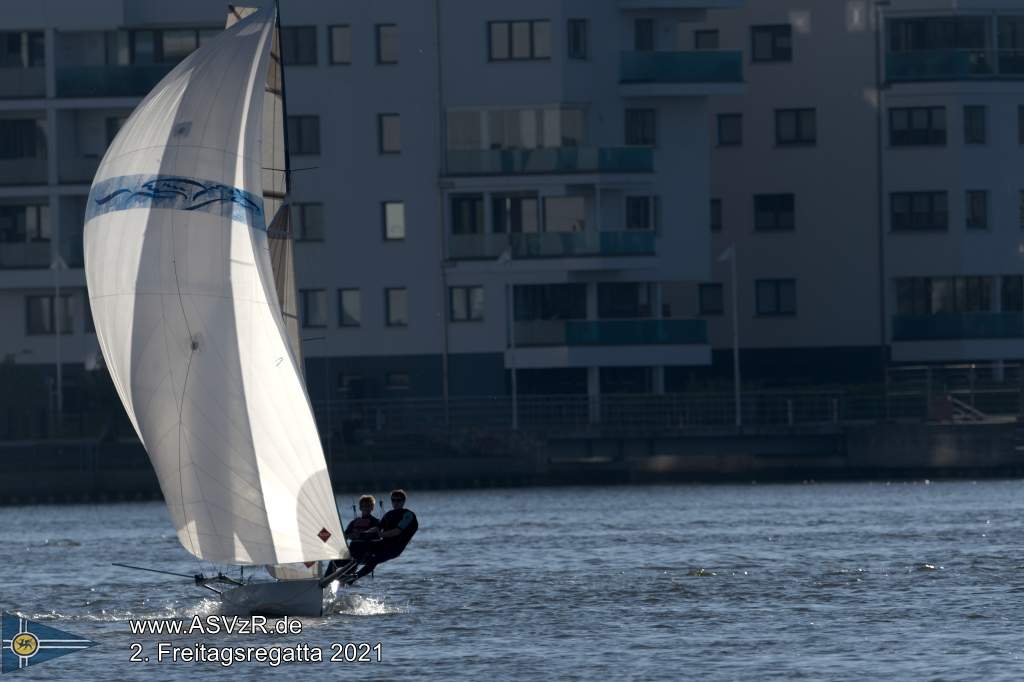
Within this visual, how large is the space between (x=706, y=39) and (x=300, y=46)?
14203mm

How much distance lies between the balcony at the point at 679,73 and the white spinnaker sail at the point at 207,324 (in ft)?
161

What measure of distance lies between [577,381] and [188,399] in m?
47.9

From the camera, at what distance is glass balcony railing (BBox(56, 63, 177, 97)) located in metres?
79.7

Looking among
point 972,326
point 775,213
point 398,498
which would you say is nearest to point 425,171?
point 775,213

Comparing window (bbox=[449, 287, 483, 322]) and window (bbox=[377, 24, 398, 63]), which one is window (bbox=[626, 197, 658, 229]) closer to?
window (bbox=[449, 287, 483, 322])

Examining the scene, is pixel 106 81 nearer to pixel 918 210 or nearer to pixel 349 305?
pixel 349 305

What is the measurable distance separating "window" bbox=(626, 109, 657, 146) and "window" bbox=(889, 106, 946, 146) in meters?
8.40

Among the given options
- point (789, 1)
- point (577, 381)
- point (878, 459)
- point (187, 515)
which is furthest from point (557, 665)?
point (789, 1)

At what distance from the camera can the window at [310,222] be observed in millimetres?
80812

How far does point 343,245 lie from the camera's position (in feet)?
265

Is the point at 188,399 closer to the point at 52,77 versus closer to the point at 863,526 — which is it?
the point at 863,526

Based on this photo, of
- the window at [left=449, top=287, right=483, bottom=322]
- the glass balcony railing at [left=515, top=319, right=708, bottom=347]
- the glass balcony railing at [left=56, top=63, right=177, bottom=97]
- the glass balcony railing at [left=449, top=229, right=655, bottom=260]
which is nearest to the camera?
the glass balcony railing at [left=515, top=319, right=708, bottom=347]

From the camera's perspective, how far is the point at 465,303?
8019 centimetres

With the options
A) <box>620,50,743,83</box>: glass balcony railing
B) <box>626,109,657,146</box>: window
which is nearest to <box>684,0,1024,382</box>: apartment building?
<box>620,50,743,83</box>: glass balcony railing
